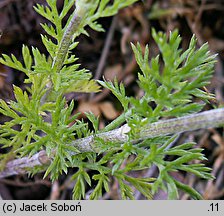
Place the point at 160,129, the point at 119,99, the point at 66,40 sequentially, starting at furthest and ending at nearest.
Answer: the point at 119,99 < the point at 66,40 < the point at 160,129

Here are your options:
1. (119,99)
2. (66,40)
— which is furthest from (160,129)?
(66,40)

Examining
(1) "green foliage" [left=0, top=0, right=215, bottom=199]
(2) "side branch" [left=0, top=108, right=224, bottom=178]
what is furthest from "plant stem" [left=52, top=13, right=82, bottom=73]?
(2) "side branch" [left=0, top=108, right=224, bottom=178]

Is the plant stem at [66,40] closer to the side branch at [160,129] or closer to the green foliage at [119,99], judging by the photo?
the green foliage at [119,99]

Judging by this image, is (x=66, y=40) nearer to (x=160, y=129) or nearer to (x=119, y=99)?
(x=119, y=99)

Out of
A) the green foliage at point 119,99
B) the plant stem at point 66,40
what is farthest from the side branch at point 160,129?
the plant stem at point 66,40

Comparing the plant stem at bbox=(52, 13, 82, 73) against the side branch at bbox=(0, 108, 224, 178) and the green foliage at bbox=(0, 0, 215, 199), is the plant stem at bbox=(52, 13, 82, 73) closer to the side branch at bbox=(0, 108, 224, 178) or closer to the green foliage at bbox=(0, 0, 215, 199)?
the green foliage at bbox=(0, 0, 215, 199)

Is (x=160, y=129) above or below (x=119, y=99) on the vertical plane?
below

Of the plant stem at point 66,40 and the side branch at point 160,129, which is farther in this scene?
the plant stem at point 66,40

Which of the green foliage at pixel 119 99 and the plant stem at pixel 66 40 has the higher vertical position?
the plant stem at pixel 66 40

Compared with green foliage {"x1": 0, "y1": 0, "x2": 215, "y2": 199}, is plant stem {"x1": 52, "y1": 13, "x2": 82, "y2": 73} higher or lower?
higher

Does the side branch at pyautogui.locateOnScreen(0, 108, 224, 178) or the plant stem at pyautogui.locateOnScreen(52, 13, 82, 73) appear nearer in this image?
the side branch at pyautogui.locateOnScreen(0, 108, 224, 178)
